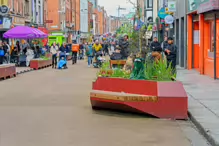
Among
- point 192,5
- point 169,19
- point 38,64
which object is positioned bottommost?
point 38,64

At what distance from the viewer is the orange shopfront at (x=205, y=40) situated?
19.8m

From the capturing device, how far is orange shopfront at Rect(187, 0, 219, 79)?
65.0 ft

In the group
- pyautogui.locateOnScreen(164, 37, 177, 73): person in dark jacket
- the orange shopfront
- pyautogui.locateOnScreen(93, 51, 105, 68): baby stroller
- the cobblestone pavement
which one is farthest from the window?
the cobblestone pavement

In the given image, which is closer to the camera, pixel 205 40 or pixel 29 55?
pixel 205 40

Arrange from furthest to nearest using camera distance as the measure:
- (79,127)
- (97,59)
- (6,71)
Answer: (97,59) → (6,71) → (79,127)

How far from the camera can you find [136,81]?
36.4 ft

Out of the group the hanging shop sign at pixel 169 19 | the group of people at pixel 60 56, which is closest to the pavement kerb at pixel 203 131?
the hanging shop sign at pixel 169 19

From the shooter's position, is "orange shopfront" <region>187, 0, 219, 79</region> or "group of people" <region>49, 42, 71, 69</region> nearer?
"orange shopfront" <region>187, 0, 219, 79</region>

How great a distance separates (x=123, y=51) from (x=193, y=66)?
406 cm

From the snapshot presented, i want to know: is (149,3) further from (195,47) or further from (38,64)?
(195,47)

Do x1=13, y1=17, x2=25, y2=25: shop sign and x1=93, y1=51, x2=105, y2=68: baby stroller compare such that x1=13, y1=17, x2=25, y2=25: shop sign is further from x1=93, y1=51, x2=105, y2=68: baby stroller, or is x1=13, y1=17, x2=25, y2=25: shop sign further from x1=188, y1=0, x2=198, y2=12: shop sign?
x1=188, y1=0, x2=198, y2=12: shop sign

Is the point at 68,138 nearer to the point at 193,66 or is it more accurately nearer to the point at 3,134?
the point at 3,134

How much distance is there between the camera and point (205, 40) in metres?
22.4

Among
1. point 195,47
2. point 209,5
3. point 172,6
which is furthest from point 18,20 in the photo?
point 209,5
